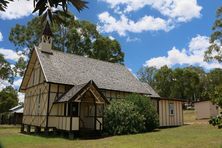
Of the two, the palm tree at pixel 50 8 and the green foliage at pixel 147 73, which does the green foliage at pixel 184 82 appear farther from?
the palm tree at pixel 50 8

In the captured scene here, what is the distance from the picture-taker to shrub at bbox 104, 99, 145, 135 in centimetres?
1920

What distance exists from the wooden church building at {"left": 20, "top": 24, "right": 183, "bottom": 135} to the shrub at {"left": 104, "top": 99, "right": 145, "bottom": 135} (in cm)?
65

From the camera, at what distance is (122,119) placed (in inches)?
759

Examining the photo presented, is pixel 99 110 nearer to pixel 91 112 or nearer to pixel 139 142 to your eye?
pixel 91 112

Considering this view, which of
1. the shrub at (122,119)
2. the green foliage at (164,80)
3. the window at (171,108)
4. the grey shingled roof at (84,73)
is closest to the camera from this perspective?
the shrub at (122,119)

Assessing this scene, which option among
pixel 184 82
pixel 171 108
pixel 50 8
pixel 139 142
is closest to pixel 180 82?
pixel 184 82

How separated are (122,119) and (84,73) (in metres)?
7.11

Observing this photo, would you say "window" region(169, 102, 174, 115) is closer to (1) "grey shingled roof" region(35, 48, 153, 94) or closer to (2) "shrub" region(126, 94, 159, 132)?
(1) "grey shingled roof" region(35, 48, 153, 94)

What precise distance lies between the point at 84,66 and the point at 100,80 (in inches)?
111

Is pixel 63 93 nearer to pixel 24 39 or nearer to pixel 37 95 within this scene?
pixel 37 95

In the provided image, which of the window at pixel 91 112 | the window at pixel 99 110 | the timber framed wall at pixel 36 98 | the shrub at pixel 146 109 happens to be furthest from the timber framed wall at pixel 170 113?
the timber framed wall at pixel 36 98

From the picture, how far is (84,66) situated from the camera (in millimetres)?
25750

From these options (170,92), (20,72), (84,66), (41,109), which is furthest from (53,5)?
(170,92)

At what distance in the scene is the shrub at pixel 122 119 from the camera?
19.2 m
